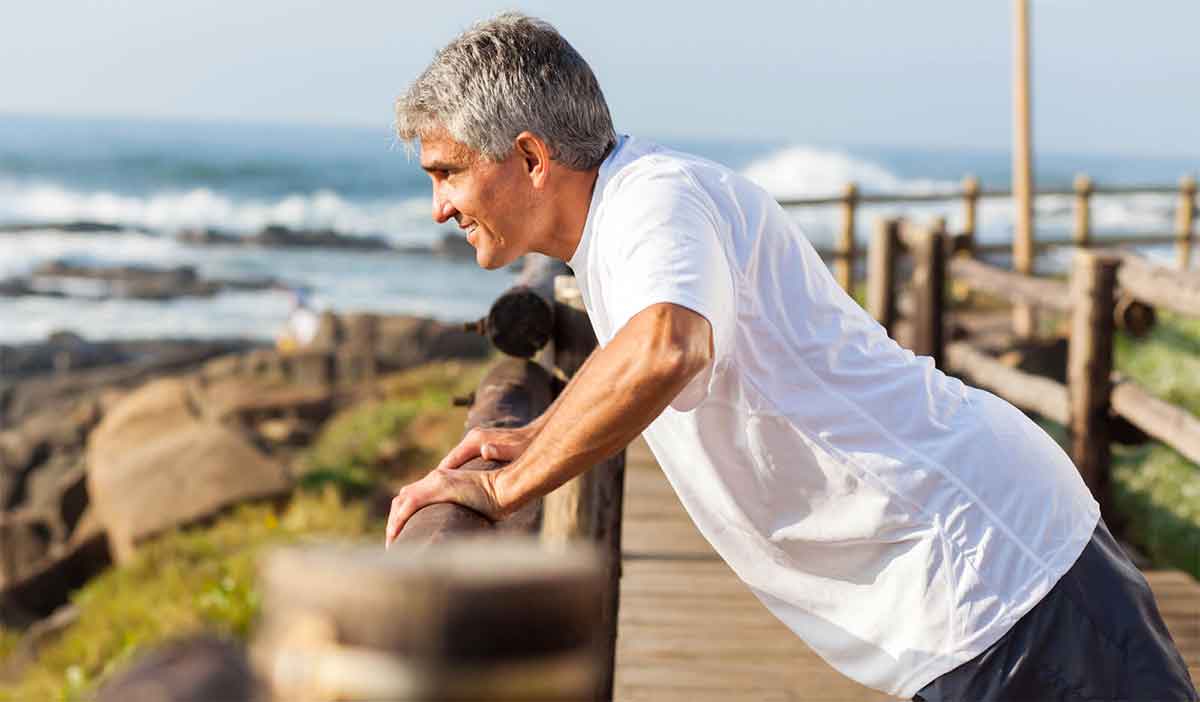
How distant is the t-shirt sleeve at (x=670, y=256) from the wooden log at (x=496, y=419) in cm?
28

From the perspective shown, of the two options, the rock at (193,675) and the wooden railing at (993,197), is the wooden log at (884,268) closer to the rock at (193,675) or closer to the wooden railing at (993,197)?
the wooden railing at (993,197)

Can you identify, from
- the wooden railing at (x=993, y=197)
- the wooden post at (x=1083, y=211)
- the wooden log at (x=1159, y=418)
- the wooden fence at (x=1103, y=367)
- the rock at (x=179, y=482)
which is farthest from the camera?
the wooden post at (x=1083, y=211)

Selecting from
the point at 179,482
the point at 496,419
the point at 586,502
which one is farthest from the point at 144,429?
the point at 496,419

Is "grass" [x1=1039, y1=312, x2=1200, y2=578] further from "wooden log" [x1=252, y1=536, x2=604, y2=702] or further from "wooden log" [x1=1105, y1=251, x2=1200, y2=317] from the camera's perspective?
"wooden log" [x1=252, y1=536, x2=604, y2=702]

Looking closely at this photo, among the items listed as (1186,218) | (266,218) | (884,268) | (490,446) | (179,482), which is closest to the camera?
(490,446)

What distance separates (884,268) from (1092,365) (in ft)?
9.58

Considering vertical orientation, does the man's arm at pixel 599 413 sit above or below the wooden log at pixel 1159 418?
above

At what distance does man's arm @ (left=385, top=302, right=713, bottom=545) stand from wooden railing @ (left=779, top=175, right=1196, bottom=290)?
9505 mm

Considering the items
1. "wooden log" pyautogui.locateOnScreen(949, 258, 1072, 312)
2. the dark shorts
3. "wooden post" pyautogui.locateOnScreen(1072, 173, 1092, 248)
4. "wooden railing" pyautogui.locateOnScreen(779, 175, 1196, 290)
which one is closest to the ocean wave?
"wooden railing" pyautogui.locateOnScreen(779, 175, 1196, 290)

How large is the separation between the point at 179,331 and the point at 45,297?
3.80 meters

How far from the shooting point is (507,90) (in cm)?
165

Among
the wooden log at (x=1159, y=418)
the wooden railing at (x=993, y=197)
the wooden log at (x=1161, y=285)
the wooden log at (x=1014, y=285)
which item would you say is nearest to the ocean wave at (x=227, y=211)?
the wooden railing at (x=993, y=197)

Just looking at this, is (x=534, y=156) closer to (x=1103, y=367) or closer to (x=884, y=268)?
(x=1103, y=367)

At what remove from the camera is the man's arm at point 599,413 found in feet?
4.92
